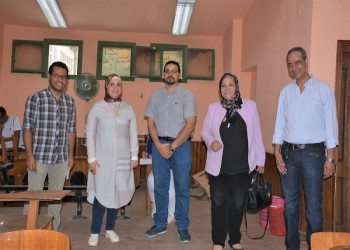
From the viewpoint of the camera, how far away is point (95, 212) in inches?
129

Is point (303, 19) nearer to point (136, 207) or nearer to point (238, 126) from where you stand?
point (238, 126)

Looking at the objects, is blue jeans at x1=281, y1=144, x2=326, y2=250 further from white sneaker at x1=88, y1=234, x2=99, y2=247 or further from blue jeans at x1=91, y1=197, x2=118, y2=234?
white sneaker at x1=88, y1=234, x2=99, y2=247

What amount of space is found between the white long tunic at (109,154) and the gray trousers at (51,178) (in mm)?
327

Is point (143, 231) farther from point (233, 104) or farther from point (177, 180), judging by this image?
point (233, 104)

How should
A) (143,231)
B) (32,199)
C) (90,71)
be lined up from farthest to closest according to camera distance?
1. (90,71)
2. (143,231)
3. (32,199)

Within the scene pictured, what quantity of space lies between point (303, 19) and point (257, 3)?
1.99 m

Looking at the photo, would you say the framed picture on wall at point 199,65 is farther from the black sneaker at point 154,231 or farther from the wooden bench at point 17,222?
the wooden bench at point 17,222

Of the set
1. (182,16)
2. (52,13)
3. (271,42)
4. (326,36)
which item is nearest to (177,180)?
(326,36)

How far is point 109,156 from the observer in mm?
3223

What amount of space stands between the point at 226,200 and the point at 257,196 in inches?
10.8

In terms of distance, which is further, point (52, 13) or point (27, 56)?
point (27, 56)

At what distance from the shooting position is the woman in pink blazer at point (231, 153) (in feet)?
9.75

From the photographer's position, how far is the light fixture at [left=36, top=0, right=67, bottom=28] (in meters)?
5.91

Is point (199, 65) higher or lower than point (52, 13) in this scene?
lower
